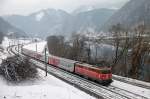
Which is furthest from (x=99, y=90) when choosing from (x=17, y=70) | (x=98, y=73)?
(x=17, y=70)

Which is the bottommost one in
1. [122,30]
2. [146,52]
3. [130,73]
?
[130,73]

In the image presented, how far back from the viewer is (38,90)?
2988 cm

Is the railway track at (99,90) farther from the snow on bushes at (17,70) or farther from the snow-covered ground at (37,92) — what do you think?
the snow on bushes at (17,70)

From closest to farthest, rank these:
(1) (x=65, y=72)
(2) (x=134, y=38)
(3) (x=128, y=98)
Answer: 1. (3) (x=128, y=98)
2. (1) (x=65, y=72)
3. (2) (x=134, y=38)

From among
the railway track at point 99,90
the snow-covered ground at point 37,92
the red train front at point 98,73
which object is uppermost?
the red train front at point 98,73

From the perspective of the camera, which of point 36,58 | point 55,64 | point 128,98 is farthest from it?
point 36,58

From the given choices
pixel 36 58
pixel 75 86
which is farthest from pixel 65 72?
pixel 36 58

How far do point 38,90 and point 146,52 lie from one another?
85.1 feet

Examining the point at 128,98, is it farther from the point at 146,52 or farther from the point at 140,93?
the point at 146,52

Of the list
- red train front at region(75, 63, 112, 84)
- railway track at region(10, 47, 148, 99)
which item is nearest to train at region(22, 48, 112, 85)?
red train front at region(75, 63, 112, 84)

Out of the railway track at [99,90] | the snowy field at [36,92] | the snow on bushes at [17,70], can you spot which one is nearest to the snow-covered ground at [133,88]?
the railway track at [99,90]

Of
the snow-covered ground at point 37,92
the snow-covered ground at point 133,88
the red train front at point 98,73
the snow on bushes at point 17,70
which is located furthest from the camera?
the red train front at point 98,73

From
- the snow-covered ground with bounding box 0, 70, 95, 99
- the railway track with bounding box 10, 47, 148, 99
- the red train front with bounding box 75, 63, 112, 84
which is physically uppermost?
the red train front with bounding box 75, 63, 112, 84

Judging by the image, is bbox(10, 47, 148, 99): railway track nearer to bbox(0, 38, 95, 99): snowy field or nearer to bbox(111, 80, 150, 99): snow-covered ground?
bbox(111, 80, 150, 99): snow-covered ground
